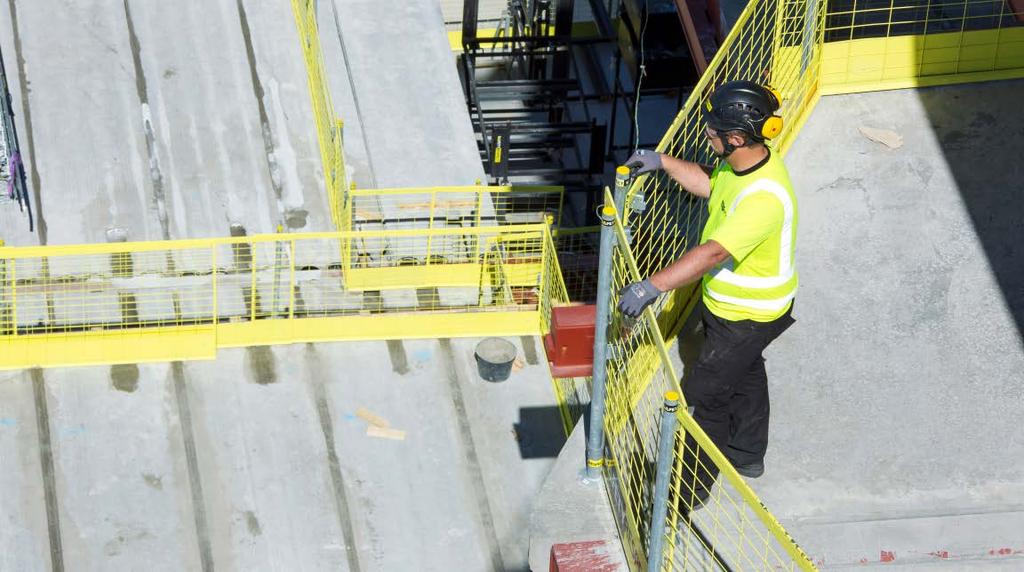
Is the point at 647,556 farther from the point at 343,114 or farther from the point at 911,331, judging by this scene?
the point at 343,114

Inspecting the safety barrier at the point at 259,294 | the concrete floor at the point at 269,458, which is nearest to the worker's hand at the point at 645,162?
the safety barrier at the point at 259,294

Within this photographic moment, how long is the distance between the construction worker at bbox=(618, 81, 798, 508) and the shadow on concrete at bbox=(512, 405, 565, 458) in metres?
2.90

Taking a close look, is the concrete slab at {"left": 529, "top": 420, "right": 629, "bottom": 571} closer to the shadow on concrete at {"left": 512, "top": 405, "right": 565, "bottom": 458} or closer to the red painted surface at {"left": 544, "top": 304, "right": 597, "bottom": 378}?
the red painted surface at {"left": 544, "top": 304, "right": 597, "bottom": 378}

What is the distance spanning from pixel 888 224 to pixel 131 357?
5.69 meters

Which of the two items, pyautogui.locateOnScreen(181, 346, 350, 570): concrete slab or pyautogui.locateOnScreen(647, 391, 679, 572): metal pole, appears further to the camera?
pyautogui.locateOnScreen(181, 346, 350, 570): concrete slab

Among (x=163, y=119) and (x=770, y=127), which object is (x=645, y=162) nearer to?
(x=770, y=127)

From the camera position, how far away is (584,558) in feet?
24.7

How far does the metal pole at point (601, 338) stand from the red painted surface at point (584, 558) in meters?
0.51

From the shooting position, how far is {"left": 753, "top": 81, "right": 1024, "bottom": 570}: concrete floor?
7723 millimetres

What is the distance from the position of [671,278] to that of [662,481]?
109 cm

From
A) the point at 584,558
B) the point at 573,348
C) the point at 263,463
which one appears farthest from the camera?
the point at 263,463

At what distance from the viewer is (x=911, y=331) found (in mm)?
8742

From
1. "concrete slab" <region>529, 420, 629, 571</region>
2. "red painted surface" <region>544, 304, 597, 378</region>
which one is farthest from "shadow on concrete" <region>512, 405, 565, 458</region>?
"concrete slab" <region>529, 420, 629, 571</region>

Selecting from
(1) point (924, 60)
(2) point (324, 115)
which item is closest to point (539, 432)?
(1) point (924, 60)
